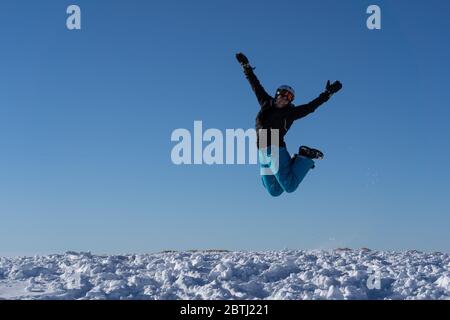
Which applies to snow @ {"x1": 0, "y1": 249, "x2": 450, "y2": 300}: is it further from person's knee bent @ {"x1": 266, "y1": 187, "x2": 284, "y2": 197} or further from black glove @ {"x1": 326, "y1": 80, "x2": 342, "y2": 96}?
black glove @ {"x1": 326, "y1": 80, "x2": 342, "y2": 96}

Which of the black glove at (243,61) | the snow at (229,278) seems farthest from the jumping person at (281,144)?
the snow at (229,278)

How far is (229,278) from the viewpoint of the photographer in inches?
367

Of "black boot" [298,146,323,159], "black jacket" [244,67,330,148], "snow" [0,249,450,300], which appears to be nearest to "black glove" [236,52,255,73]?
"black jacket" [244,67,330,148]

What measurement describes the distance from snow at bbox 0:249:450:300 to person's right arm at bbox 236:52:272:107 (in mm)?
3173

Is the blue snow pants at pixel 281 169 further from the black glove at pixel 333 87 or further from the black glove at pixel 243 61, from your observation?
the black glove at pixel 243 61

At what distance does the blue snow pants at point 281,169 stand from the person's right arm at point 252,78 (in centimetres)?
105

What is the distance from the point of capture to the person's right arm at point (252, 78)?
951cm

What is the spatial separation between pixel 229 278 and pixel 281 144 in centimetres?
252

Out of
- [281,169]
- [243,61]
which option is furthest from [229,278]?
[243,61]

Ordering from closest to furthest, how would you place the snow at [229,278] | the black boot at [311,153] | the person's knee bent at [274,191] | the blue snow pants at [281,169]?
the snow at [229,278]
the blue snow pants at [281,169]
the black boot at [311,153]
the person's knee bent at [274,191]

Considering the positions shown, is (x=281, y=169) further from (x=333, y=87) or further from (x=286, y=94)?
(x=333, y=87)
